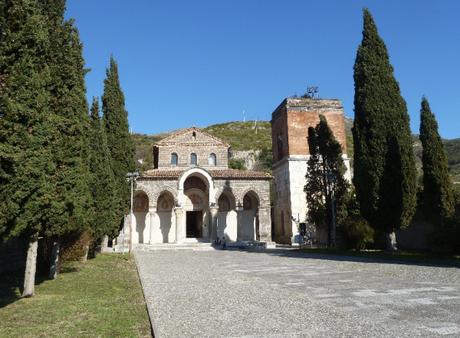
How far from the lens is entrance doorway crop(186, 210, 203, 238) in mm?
37606

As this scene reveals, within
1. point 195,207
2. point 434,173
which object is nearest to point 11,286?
point 434,173

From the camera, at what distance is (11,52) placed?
757 cm

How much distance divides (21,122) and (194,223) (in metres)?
31.3

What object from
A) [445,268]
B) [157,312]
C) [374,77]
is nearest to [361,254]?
[445,268]

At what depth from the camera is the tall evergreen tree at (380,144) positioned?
2027 centimetres

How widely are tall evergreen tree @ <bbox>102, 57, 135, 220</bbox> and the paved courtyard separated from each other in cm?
1398

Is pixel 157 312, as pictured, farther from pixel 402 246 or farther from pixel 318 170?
pixel 402 246

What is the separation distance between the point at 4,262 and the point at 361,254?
16298 millimetres

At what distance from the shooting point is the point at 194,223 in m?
38.3

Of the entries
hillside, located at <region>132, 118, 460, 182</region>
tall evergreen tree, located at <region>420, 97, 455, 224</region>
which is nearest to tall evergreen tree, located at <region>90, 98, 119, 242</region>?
tall evergreen tree, located at <region>420, 97, 455, 224</region>

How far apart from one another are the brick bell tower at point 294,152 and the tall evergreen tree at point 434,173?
1422 centimetres

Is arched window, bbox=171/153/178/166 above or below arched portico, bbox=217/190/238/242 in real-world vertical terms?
above

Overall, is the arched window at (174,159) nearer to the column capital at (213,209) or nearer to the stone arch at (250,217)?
the column capital at (213,209)

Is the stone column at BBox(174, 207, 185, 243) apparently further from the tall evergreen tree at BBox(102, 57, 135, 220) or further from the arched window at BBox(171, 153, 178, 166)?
the tall evergreen tree at BBox(102, 57, 135, 220)
